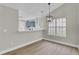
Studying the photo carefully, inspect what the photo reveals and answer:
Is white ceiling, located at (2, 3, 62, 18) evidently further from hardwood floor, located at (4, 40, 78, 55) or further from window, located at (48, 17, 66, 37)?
hardwood floor, located at (4, 40, 78, 55)

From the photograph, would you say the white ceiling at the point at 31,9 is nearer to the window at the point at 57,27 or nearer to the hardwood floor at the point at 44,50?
the window at the point at 57,27

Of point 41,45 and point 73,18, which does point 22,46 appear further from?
point 73,18

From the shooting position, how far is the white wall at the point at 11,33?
9.26 feet

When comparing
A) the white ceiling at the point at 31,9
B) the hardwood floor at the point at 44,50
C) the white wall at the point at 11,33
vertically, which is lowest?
the hardwood floor at the point at 44,50

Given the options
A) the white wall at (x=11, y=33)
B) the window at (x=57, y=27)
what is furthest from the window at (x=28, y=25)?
the window at (x=57, y=27)

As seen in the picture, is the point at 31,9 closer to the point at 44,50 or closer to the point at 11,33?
the point at 11,33

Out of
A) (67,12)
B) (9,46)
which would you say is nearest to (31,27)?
(9,46)

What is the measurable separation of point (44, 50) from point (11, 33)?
106 cm

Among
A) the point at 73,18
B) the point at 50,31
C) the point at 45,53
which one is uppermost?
the point at 73,18

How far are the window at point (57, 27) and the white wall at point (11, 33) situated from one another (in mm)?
342

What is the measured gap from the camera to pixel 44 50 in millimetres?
2830

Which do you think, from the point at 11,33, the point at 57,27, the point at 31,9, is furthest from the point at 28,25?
the point at 57,27

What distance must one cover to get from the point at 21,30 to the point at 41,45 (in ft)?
A: 2.31

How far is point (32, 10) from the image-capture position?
282 cm
